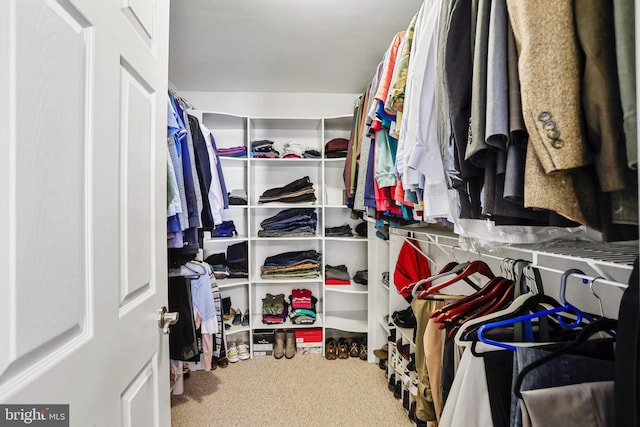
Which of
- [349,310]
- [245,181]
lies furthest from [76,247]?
[349,310]

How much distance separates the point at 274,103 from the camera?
2697 millimetres

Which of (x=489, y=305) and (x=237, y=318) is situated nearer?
(x=489, y=305)

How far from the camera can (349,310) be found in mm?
2844

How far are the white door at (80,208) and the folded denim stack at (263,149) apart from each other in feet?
5.37

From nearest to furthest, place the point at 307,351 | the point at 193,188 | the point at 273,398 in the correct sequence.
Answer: the point at 193,188 < the point at 273,398 < the point at 307,351

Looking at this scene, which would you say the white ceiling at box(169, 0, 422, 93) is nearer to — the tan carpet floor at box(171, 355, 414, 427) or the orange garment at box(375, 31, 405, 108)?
the orange garment at box(375, 31, 405, 108)

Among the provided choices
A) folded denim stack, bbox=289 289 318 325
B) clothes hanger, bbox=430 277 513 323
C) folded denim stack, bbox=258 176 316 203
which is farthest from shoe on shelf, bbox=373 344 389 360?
clothes hanger, bbox=430 277 513 323

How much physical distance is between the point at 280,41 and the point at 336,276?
172 cm

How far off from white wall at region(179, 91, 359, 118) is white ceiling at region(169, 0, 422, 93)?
0.30 feet

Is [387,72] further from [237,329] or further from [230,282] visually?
[237,329]

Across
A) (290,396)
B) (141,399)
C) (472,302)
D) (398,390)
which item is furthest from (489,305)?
(290,396)

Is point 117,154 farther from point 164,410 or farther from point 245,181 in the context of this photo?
point 245,181

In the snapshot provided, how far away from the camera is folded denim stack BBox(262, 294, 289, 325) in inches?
98.4

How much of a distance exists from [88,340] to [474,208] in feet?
2.58
